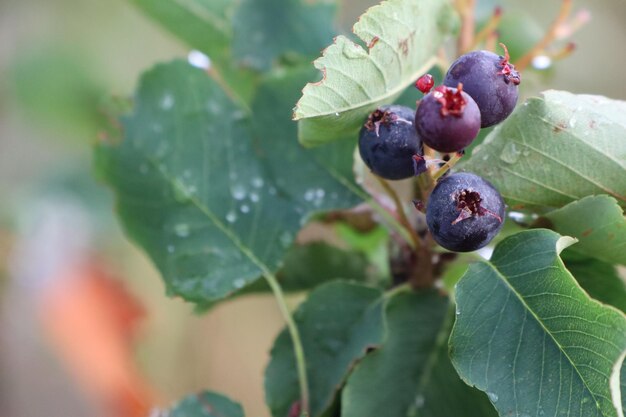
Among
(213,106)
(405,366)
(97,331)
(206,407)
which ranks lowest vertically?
(97,331)

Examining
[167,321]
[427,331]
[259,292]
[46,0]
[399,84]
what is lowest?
[167,321]

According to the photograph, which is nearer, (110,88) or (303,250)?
(303,250)

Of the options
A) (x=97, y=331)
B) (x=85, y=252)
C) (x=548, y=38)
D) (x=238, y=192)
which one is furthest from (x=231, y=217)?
(x=85, y=252)

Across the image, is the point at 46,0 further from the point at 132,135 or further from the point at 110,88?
the point at 132,135

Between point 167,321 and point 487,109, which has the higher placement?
point 487,109

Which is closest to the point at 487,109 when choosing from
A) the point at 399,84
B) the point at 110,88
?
the point at 399,84

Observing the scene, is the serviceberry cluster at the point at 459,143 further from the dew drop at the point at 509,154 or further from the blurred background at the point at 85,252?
the blurred background at the point at 85,252

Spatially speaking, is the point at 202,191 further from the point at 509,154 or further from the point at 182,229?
the point at 509,154

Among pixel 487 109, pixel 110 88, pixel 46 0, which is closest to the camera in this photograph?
pixel 487 109
